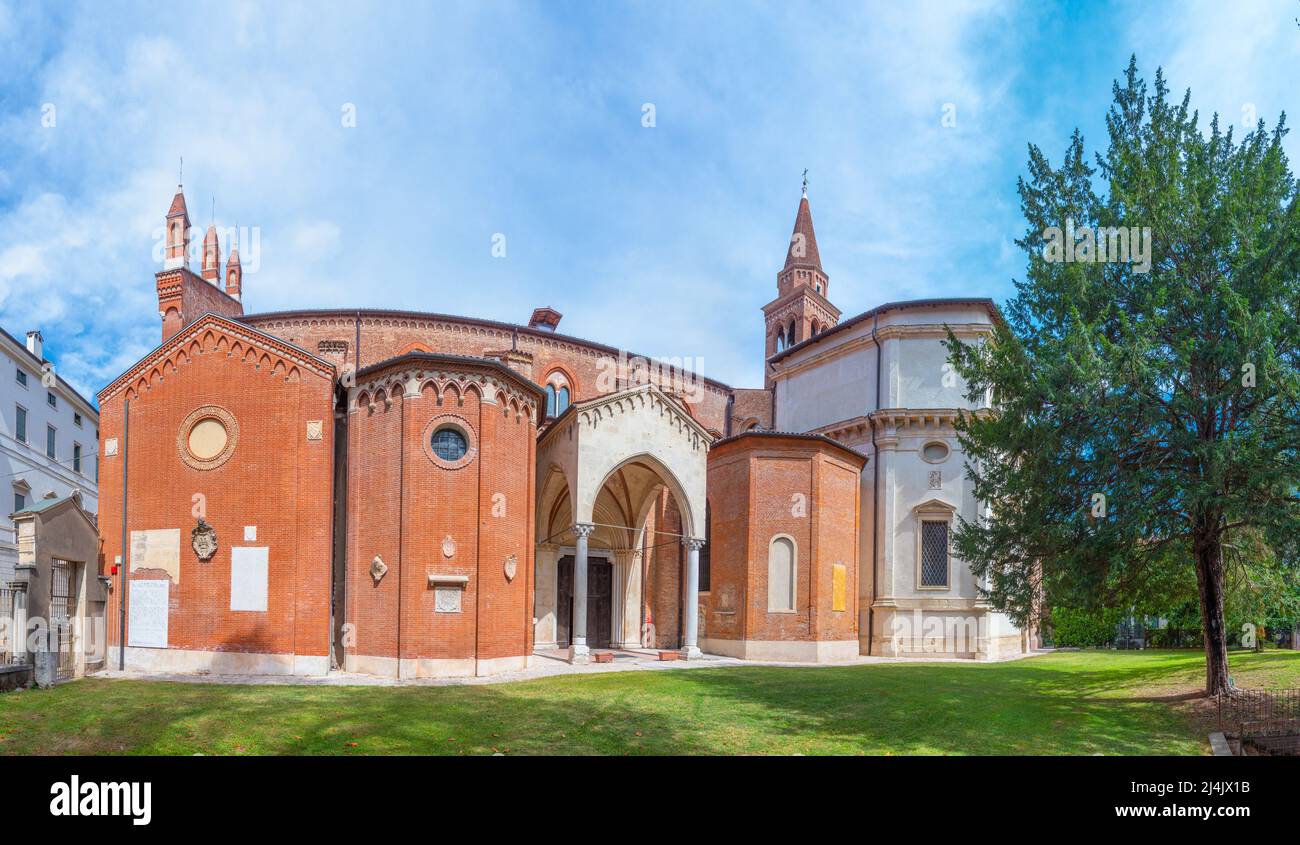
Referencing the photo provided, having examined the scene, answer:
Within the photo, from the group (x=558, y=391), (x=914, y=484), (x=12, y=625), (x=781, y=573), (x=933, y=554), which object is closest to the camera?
(x=12, y=625)

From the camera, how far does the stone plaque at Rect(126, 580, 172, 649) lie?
20.7 m

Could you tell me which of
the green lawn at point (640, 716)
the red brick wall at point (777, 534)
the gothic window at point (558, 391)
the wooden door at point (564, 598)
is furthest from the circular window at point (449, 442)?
the gothic window at point (558, 391)

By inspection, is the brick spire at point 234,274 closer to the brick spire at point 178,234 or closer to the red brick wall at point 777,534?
the brick spire at point 178,234

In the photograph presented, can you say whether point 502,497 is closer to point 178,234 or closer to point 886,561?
point 886,561

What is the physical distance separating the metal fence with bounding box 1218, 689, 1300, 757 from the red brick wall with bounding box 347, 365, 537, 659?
51.7 ft

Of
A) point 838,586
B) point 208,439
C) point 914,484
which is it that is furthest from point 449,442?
point 914,484

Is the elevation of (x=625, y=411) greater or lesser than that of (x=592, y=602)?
greater

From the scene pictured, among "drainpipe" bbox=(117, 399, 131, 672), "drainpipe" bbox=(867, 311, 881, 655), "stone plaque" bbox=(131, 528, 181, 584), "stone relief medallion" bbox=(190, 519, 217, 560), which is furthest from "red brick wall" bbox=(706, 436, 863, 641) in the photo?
"drainpipe" bbox=(117, 399, 131, 672)

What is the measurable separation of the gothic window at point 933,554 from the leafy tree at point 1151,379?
1278 cm

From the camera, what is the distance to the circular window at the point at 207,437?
21188mm

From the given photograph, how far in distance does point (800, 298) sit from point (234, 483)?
34904 mm

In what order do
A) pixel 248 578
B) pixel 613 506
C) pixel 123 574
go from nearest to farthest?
1. pixel 248 578
2. pixel 123 574
3. pixel 613 506

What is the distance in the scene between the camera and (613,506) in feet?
103
